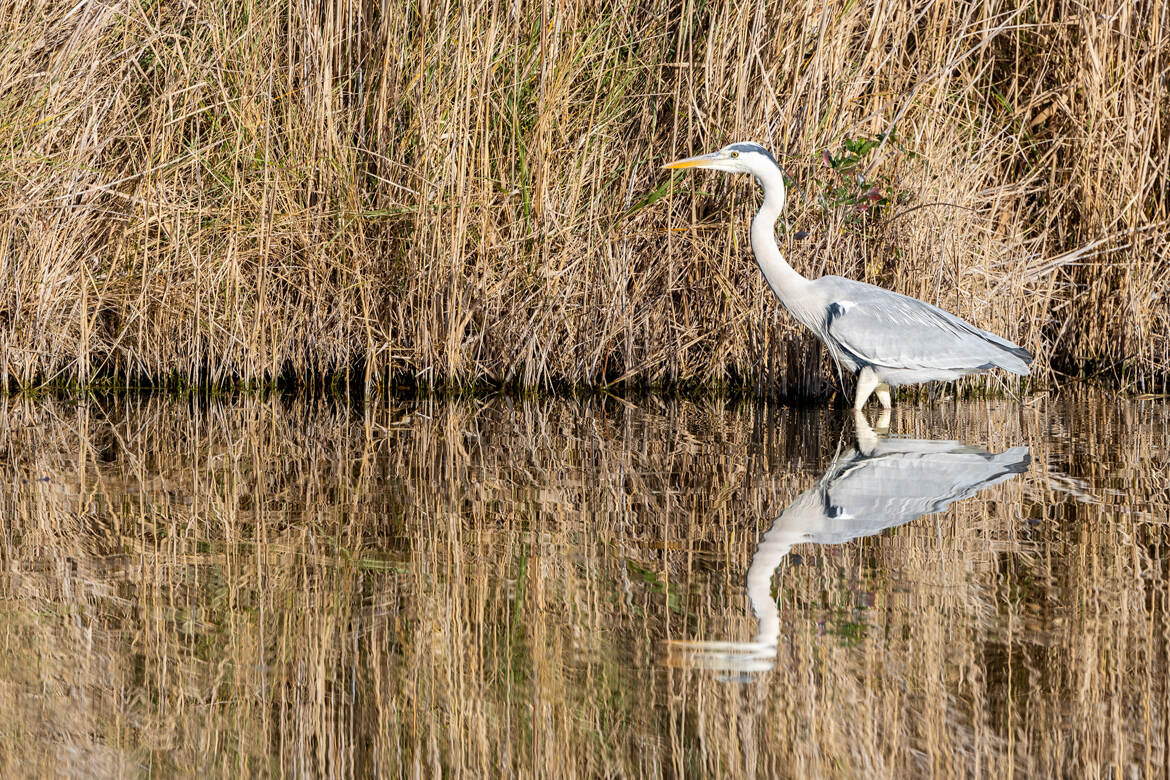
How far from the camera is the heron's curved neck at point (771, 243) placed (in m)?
6.46

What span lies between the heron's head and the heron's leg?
3.69 feet

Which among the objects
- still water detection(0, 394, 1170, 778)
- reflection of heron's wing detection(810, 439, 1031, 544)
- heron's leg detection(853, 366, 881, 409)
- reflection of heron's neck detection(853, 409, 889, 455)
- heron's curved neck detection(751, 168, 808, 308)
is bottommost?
still water detection(0, 394, 1170, 778)

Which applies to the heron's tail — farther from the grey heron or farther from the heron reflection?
the heron reflection

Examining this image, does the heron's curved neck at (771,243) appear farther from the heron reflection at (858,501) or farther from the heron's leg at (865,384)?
the heron reflection at (858,501)

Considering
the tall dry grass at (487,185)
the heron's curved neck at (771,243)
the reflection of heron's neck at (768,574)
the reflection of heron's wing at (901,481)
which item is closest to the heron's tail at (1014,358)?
the tall dry grass at (487,185)

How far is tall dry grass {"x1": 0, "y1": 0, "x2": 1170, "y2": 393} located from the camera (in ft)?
23.4

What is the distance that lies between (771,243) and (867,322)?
64 centimetres

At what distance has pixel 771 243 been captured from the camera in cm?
652

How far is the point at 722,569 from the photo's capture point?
143 inches

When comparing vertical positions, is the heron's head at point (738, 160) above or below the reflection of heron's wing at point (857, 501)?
above

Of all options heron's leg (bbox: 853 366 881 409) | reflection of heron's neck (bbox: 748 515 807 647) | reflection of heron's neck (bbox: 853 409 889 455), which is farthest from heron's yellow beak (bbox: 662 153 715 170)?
reflection of heron's neck (bbox: 748 515 807 647)

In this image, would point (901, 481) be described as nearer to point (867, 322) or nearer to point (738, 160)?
point (867, 322)

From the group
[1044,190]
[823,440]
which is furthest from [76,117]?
[1044,190]

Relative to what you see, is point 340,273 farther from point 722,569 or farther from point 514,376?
point 722,569
